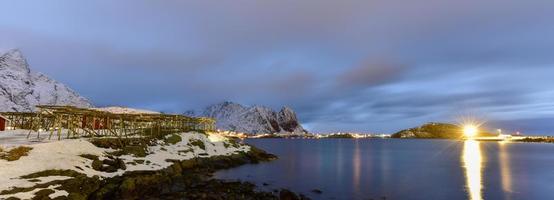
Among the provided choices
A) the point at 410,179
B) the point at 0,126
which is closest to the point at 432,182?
the point at 410,179

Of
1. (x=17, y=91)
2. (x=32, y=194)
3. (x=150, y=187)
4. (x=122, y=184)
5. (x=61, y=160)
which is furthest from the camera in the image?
(x=17, y=91)

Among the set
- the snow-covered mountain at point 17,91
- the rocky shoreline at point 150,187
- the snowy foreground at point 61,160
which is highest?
the snow-covered mountain at point 17,91

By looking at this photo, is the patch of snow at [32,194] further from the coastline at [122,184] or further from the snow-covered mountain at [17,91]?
the snow-covered mountain at [17,91]

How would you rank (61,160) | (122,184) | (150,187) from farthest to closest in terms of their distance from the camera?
(150,187) < (61,160) < (122,184)

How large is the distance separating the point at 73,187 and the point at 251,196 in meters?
15.3

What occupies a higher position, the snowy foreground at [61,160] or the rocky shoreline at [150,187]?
the snowy foreground at [61,160]

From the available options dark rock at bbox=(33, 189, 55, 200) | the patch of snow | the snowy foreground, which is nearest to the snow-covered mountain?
the snowy foreground

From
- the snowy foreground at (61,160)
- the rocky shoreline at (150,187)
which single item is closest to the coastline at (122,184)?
the rocky shoreline at (150,187)

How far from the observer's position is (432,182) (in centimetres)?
5272

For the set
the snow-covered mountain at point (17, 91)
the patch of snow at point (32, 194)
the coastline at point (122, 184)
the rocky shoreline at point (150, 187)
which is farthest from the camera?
the snow-covered mountain at point (17, 91)

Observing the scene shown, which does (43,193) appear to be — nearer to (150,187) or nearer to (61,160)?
(61,160)

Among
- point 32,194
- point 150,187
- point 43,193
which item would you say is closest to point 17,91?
point 150,187

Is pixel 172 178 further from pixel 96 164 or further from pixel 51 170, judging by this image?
pixel 51 170

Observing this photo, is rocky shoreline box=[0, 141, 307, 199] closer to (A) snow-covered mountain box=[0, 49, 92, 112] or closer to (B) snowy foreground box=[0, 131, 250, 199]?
(B) snowy foreground box=[0, 131, 250, 199]
